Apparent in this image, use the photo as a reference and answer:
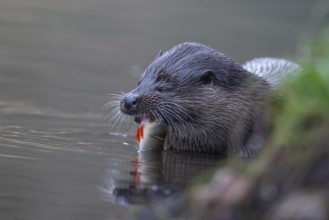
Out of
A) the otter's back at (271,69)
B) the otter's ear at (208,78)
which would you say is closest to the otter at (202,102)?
the otter's ear at (208,78)

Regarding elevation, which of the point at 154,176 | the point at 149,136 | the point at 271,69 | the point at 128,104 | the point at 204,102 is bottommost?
the point at 154,176

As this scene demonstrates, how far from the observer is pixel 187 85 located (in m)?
7.12

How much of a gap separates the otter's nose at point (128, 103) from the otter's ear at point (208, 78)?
506mm

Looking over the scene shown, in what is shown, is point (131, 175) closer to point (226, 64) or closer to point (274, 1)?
point (226, 64)

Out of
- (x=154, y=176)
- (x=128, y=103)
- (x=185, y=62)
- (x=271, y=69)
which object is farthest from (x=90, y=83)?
(x=154, y=176)

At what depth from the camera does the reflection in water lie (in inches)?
211

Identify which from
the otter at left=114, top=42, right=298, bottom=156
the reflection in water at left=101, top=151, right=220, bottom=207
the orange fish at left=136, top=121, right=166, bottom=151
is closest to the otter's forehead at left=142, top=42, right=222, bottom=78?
the otter at left=114, top=42, right=298, bottom=156

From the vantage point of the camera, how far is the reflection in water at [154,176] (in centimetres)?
535

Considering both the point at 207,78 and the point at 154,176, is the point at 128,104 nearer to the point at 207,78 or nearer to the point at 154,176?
the point at 207,78

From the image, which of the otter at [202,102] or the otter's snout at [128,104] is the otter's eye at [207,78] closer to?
the otter at [202,102]

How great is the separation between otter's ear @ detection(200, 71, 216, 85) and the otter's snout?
1.66 feet

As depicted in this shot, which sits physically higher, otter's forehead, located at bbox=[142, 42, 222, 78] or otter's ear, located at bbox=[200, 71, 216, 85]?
otter's forehead, located at bbox=[142, 42, 222, 78]

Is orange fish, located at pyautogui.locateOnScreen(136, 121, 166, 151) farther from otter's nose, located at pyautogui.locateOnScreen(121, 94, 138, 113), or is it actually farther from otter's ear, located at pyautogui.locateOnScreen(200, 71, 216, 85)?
otter's ear, located at pyautogui.locateOnScreen(200, 71, 216, 85)

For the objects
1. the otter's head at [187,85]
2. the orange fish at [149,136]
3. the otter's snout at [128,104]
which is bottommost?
the orange fish at [149,136]
